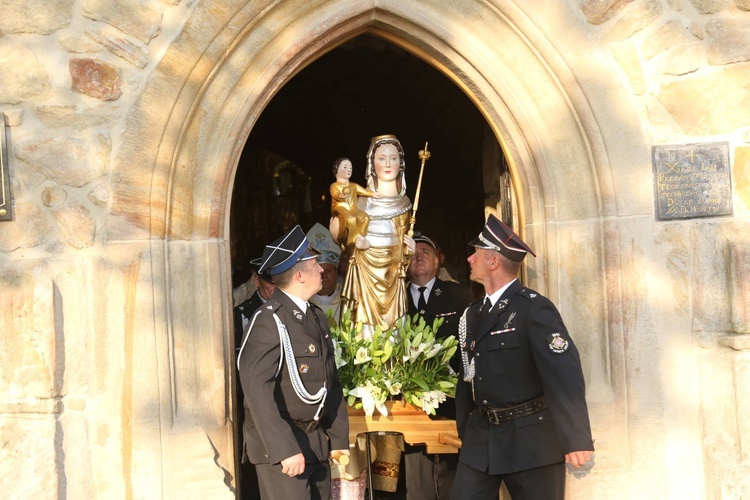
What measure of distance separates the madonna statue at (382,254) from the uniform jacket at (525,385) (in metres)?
1.20

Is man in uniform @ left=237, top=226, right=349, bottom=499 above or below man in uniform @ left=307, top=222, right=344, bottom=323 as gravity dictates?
below

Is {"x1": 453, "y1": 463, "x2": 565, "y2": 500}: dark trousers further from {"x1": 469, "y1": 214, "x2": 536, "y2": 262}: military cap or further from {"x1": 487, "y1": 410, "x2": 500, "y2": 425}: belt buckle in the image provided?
{"x1": 469, "y1": 214, "x2": 536, "y2": 262}: military cap

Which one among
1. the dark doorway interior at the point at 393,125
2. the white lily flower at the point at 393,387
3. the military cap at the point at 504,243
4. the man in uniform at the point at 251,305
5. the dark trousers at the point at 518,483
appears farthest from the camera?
the dark doorway interior at the point at 393,125

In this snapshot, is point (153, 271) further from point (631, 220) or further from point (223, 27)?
point (631, 220)

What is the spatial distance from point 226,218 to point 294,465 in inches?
54.8

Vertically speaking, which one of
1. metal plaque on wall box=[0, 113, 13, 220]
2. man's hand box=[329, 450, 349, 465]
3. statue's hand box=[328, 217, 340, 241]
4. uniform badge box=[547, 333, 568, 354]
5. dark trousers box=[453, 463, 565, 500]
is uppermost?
metal plaque on wall box=[0, 113, 13, 220]

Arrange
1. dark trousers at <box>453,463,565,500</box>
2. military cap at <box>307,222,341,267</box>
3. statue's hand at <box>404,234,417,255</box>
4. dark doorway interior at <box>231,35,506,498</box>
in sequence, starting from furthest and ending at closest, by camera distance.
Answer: dark doorway interior at <box>231,35,506,498</box>
military cap at <box>307,222,341,267</box>
statue's hand at <box>404,234,417,255</box>
dark trousers at <box>453,463,565,500</box>

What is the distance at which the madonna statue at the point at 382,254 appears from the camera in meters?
5.51

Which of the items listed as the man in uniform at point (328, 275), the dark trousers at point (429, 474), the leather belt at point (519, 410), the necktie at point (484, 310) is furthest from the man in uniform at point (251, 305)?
the leather belt at point (519, 410)

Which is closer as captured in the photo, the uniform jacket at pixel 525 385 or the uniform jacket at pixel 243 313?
the uniform jacket at pixel 525 385

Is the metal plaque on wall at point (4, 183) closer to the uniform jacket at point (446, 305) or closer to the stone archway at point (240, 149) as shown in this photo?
the stone archway at point (240, 149)

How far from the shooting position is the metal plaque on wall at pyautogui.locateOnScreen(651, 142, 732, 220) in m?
4.62

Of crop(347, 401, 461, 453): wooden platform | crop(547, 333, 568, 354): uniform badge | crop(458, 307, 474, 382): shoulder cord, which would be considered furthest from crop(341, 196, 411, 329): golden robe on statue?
crop(547, 333, 568, 354): uniform badge

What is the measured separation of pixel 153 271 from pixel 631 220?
2.35 metres
